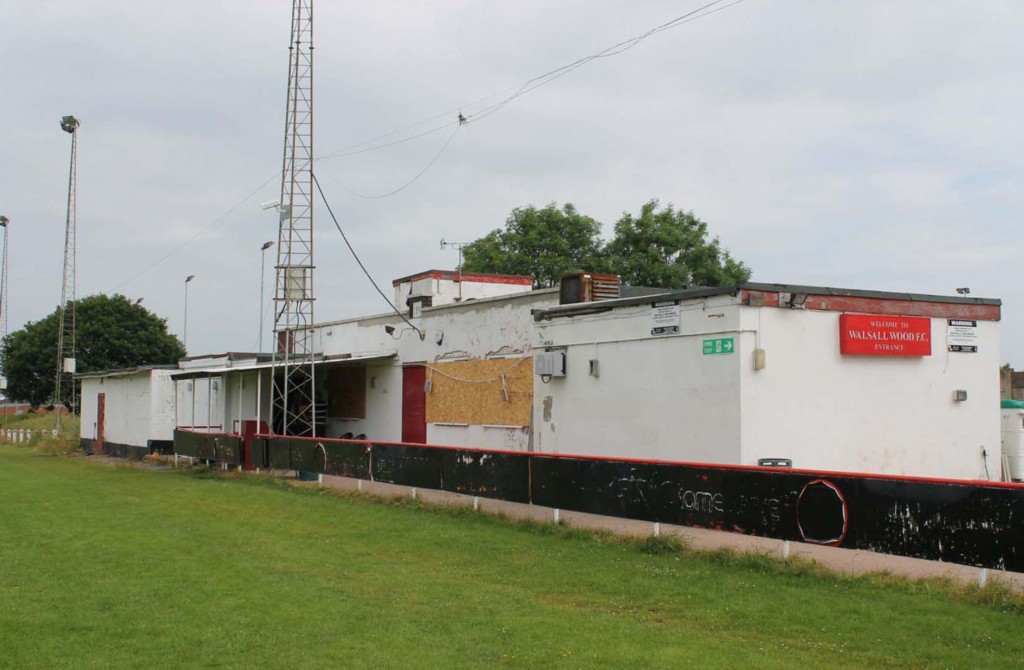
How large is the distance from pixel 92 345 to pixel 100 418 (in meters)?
25.5

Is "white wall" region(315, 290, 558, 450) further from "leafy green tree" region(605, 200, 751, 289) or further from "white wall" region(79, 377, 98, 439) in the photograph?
"leafy green tree" region(605, 200, 751, 289)

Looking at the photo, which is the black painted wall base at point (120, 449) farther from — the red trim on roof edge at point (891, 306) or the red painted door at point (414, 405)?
the red trim on roof edge at point (891, 306)

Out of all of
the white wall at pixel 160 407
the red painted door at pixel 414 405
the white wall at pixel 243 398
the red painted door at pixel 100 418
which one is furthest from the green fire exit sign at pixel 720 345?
the red painted door at pixel 100 418

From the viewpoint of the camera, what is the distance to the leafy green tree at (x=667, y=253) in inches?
1850

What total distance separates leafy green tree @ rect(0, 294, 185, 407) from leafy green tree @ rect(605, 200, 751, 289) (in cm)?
3084

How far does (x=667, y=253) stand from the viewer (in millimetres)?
48219

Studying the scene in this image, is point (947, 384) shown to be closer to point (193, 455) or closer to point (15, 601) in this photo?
point (15, 601)

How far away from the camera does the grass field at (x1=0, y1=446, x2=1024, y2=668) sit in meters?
7.32

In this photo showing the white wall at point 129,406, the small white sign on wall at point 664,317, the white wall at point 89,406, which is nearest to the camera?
the small white sign on wall at point 664,317

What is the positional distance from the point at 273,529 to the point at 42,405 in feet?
212

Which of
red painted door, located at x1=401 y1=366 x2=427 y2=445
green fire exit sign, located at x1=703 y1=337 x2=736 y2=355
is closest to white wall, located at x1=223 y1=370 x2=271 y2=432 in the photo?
red painted door, located at x1=401 y1=366 x2=427 y2=445

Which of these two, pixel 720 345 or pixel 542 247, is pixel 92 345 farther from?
pixel 720 345

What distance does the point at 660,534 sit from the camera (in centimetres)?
1217

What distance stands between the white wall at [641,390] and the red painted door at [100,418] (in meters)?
24.4
